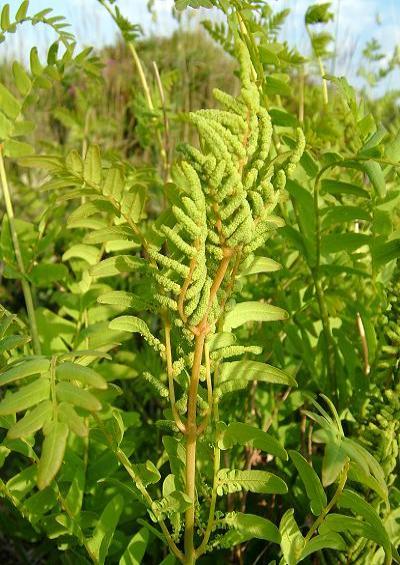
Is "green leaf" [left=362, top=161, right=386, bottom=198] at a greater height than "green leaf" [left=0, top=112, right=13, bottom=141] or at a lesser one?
lesser

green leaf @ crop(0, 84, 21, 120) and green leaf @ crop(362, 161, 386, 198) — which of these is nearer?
green leaf @ crop(362, 161, 386, 198)

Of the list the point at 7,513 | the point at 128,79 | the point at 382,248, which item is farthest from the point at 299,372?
the point at 128,79

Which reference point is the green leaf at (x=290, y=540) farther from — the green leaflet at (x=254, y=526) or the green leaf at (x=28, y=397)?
the green leaf at (x=28, y=397)

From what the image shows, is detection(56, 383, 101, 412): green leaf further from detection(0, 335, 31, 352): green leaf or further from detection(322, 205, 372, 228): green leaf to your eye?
detection(322, 205, 372, 228): green leaf

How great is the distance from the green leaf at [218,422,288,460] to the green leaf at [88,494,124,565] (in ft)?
0.62

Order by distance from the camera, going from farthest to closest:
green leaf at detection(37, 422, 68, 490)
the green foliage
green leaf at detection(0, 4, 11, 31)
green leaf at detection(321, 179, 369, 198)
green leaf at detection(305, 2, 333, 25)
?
green leaf at detection(305, 2, 333, 25) → green leaf at detection(0, 4, 11, 31) → green leaf at detection(321, 179, 369, 198) → the green foliage → green leaf at detection(37, 422, 68, 490)

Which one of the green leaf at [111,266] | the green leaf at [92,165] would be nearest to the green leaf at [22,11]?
the green leaf at [92,165]

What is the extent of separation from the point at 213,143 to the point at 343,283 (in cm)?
78

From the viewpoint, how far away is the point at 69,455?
965 mm

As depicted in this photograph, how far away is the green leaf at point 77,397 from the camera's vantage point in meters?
0.52

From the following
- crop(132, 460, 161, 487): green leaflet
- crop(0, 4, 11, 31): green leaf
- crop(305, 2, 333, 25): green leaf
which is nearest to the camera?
crop(132, 460, 161, 487): green leaflet

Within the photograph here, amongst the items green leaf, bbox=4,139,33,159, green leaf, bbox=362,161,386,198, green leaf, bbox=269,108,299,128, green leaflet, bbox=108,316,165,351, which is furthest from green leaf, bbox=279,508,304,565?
green leaf, bbox=4,139,33,159

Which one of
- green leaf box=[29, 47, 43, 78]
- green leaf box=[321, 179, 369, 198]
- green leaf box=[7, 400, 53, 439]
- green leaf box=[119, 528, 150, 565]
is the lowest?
green leaf box=[119, 528, 150, 565]

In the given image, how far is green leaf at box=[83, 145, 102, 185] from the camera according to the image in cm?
75
